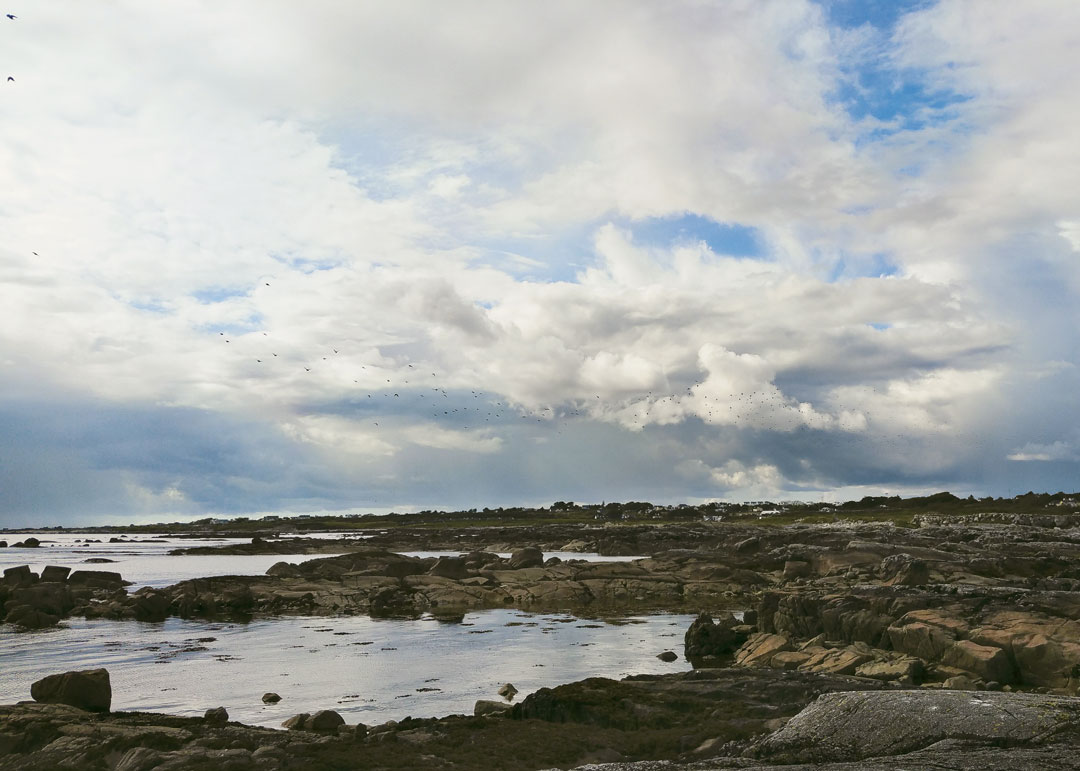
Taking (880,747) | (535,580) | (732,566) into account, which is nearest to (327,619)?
(535,580)

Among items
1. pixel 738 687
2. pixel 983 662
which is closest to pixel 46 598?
pixel 738 687

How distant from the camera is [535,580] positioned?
69.5m

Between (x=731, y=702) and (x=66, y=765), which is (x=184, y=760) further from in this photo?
(x=731, y=702)

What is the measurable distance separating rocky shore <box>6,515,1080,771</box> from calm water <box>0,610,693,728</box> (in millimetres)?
4731

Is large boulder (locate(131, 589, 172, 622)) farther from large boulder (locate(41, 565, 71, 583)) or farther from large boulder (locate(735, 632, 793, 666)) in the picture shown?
large boulder (locate(735, 632, 793, 666))

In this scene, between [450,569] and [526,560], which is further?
[526,560]

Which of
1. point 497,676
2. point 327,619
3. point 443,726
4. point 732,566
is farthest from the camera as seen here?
point 732,566

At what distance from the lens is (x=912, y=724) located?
15.8m

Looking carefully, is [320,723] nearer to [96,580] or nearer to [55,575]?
[96,580]

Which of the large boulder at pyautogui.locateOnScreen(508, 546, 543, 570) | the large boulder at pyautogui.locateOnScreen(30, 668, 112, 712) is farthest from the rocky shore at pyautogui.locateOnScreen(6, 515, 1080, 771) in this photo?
the large boulder at pyautogui.locateOnScreen(508, 546, 543, 570)

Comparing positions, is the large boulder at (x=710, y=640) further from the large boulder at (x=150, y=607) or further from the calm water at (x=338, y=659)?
the large boulder at (x=150, y=607)

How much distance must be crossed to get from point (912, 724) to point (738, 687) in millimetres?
8893

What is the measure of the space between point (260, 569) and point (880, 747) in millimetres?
102738

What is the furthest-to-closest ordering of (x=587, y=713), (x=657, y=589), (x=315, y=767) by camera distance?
(x=657, y=589) < (x=587, y=713) < (x=315, y=767)
